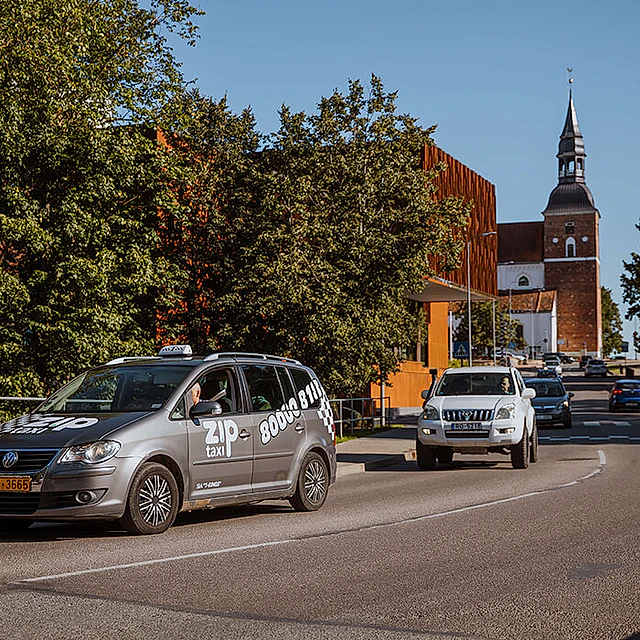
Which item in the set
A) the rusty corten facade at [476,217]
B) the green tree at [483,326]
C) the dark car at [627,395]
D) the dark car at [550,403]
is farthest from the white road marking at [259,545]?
the green tree at [483,326]

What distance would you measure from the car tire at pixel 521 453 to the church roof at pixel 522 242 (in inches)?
5657

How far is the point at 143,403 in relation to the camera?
37.7 feet

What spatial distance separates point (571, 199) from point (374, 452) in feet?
448

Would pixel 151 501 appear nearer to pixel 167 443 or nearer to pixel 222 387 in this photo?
pixel 167 443

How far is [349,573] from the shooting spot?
8.42 m

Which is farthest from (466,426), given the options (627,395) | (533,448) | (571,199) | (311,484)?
(571,199)

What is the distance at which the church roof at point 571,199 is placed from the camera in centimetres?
15450

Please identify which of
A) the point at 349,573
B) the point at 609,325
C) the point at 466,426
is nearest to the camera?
the point at 349,573

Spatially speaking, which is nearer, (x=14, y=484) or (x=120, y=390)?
(x=14, y=484)

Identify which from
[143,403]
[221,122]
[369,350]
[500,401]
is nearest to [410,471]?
[500,401]

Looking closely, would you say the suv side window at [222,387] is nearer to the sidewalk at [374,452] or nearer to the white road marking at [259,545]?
the white road marking at [259,545]

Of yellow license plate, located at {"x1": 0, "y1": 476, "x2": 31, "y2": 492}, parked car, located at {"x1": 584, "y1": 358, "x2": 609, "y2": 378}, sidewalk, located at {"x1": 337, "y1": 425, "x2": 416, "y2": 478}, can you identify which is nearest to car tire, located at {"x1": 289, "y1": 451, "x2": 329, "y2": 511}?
yellow license plate, located at {"x1": 0, "y1": 476, "x2": 31, "y2": 492}

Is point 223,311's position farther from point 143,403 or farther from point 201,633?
point 201,633

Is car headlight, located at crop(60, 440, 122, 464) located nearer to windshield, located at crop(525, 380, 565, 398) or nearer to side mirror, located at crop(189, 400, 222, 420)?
side mirror, located at crop(189, 400, 222, 420)
